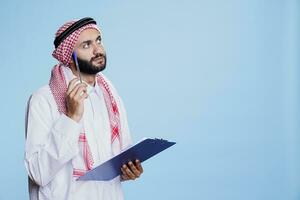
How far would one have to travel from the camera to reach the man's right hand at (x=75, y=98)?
169cm

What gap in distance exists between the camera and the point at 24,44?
3.42 metres

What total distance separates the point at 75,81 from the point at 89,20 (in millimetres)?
309

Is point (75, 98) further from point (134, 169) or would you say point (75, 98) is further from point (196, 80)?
point (196, 80)

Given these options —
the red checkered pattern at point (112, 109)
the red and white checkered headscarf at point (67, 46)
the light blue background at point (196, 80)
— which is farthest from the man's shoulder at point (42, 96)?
the light blue background at point (196, 80)

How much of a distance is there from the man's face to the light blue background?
5.13 ft

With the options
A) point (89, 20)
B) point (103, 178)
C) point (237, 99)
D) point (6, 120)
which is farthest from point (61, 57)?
point (237, 99)

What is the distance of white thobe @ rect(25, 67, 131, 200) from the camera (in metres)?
1.69

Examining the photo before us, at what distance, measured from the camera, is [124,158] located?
5.74 feet

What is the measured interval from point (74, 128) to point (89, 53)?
0.31 meters

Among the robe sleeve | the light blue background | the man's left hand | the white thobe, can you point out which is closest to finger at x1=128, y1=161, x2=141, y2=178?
the man's left hand

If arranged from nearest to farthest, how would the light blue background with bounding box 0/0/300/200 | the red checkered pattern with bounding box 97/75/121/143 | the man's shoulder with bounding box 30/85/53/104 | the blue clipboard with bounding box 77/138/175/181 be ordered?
the blue clipboard with bounding box 77/138/175/181
the man's shoulder with bounding box 30/85/53/104
the red checkered pattern with bounding box 97/75/121/143
the light blue background with bounding box 0/0/300/200

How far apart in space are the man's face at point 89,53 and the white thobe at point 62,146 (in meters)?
0.08

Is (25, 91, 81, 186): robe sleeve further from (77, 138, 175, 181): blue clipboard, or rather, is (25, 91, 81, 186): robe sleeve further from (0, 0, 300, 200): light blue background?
(0, 0, 300, 200): light blue background

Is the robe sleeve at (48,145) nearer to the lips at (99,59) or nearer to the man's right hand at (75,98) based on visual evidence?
the man's right hand at (75,98)
